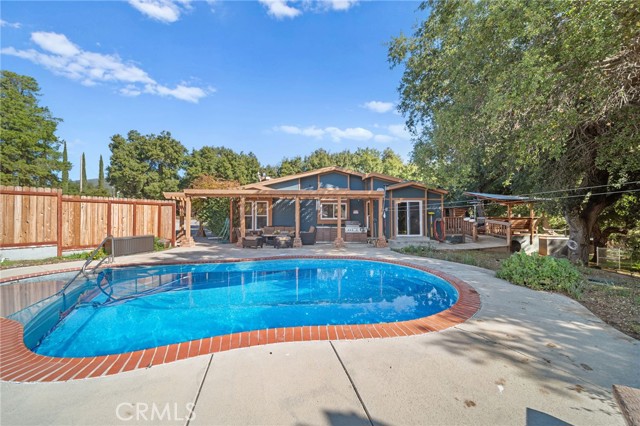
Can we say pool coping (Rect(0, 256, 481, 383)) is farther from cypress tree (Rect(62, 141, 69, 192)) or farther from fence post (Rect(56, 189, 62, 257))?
cypress tree (Rect(62, 141, 69, 192))

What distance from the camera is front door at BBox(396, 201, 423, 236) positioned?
1490cm

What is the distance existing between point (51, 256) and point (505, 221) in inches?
698

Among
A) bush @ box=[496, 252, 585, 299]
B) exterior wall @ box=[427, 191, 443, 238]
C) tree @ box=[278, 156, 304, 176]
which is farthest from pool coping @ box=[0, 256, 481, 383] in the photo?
tree @ box=[278, 156, 304, 176]

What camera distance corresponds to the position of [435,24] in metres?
8.48

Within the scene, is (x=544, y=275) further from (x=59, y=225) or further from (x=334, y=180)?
(x=59, y=225)

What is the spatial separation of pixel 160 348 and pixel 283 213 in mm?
12996

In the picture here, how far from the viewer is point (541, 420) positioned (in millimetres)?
1820

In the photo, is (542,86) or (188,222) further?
(188,222)

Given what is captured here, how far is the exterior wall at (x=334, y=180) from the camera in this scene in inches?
619

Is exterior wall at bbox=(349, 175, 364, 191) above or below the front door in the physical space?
above

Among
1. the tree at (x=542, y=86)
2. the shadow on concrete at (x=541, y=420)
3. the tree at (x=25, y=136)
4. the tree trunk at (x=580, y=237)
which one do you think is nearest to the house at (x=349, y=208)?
the tree trunk at (x=580, y=237)

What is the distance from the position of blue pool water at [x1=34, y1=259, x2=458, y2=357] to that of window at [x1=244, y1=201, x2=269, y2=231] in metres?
6.93

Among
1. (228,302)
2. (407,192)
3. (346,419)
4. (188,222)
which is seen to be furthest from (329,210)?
(346,419)

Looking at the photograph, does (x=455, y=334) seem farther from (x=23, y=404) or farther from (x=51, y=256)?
(x=51, y=256)
